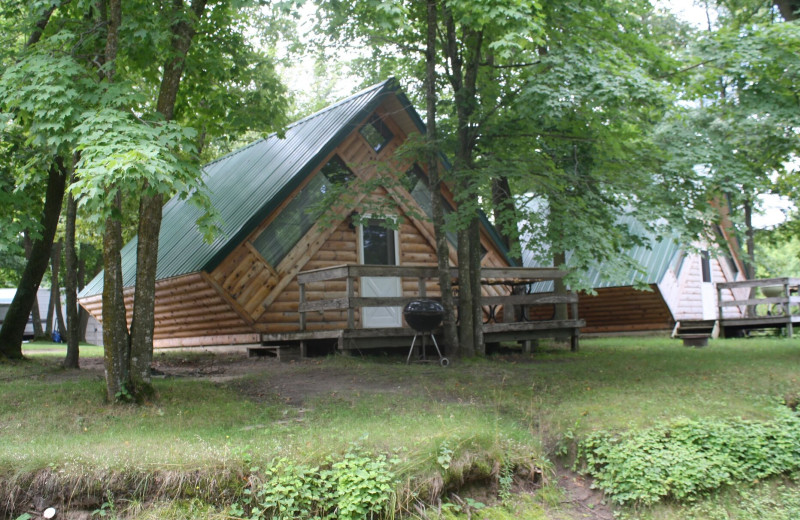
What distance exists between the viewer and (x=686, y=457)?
6340mm

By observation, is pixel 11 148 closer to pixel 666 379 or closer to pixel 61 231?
pixel 666 379

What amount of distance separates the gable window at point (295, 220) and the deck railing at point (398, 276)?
738 mm

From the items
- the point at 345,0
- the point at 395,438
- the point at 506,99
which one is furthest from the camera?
the point at 506,99

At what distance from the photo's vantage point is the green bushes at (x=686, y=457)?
20.2 feet

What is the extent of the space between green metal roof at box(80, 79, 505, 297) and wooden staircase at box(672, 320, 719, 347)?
4.48m

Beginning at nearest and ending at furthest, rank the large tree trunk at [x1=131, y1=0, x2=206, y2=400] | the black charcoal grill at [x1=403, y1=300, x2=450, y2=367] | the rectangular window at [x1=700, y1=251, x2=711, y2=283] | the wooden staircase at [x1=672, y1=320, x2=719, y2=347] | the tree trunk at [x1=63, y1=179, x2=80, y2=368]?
the large tree trunk at [x1=131, y1=0, x2=206, y2=400]
the tree trunk at [x1=63, y1=179, x2=80, y2=368]
the black charcoal grill at [x1=403, y1=300, x2=450, y2=367]
the wooden staircase at [x1=672, y1=320, x2=719, y2=347]
the rectangular window at [x1=700, y1=251, x2=711, y2=283]

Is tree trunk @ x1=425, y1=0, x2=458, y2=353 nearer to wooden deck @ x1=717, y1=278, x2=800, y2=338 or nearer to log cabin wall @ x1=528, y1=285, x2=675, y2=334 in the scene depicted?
log cabin wall @ x1=528, y1=285, x2=675, y2=334

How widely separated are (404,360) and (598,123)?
16.3 feet

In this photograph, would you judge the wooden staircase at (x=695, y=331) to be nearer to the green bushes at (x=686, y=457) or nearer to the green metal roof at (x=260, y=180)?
the green metal roof at (x=260, y=180)

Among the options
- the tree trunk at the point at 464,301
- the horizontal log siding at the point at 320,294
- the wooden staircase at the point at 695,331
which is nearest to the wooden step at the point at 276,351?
the horizontal log siding at the point at 320,294

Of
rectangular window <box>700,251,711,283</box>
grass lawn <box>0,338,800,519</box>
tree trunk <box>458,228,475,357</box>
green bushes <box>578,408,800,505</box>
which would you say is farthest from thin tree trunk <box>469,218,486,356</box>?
rectangular window <box>700,251,711,283</box>

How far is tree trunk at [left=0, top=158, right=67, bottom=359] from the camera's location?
11.7m

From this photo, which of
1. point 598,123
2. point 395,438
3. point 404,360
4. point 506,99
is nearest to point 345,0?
point 506,99

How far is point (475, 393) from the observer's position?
846 centimetres
